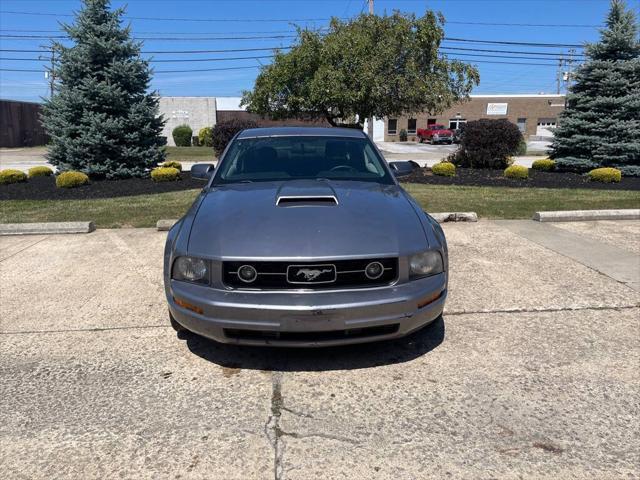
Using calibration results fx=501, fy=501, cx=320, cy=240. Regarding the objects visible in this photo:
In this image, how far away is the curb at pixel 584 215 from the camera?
26.1 feet

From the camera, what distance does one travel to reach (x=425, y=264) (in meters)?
3.22

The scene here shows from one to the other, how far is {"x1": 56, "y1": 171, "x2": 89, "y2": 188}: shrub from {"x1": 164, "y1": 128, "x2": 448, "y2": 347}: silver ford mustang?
9028 millimetres

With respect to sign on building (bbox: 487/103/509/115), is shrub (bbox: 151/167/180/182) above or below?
below

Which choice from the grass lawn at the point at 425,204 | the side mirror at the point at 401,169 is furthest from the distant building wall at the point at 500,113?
the side mirror at the point at 401,169

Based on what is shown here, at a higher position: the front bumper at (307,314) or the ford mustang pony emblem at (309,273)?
the ford mustang pony emblem at (309,273)

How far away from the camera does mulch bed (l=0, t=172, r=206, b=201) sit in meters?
10.8

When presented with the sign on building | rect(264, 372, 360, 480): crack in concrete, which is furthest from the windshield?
the sign on building

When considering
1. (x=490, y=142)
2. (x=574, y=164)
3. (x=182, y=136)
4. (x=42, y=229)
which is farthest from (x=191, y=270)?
(x=182, y=136)

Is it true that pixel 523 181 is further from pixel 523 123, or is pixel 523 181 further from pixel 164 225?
pixel 523 123

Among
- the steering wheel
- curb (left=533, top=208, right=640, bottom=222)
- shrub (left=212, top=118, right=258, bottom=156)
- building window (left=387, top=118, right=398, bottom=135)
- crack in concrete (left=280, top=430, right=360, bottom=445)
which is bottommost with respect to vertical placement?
crack in concrete (left=280, top=430, right=360, bottom=445)

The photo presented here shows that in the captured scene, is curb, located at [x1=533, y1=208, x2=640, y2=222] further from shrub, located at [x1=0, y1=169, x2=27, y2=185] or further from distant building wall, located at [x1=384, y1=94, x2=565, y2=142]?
distant building wall, located at [x1=384, y1=94, x2=565, y2=142]

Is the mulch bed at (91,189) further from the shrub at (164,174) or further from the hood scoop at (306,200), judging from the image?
the hood scoop at (306,200)

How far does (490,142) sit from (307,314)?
42.9 ft

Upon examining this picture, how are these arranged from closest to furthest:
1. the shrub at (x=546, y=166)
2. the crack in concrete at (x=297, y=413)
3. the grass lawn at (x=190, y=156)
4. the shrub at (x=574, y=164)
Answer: the crack in concrete at (x=297, y=413) < the shrub at (x=574, y=164) < the shrub at (x=546, y=166) < the grass lawn at (x=190, y=156)
